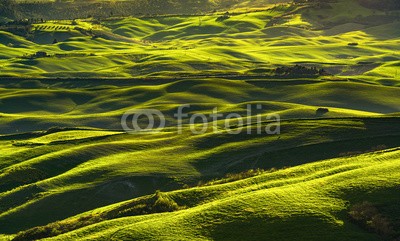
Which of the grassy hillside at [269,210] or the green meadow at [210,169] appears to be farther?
the green meadow at [210,169]

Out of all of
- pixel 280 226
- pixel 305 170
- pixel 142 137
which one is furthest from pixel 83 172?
pixel 280 226

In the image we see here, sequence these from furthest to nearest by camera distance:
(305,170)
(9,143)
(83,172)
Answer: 1. (9,143)
2. (83,172)
3. (305,170)

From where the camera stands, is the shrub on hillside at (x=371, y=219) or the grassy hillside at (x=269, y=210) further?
the grassy hillside at (x=269, y=210)

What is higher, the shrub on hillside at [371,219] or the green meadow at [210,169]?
the shrub on hillside at [371,219]

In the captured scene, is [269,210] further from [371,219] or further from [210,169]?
[210,169]

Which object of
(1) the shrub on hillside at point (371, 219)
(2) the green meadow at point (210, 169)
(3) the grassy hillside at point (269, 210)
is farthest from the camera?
(2) the green meadow at point (210, 169)

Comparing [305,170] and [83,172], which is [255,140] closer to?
[305,170]

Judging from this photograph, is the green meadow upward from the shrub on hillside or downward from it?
downward

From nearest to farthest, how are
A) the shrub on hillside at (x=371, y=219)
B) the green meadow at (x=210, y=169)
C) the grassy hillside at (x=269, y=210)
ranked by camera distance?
the shrub on hillside at (x=371, y=219) → the grassy hillside at (x=269, y=210) → the green meadow at (x=210, y=169)

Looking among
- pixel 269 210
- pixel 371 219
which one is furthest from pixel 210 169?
pixel 371 219

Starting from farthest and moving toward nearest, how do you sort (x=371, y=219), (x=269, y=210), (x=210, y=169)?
(x=210, y=169) → (x=269, y=210) → (x=371, y=219)

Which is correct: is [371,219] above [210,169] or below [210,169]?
above
